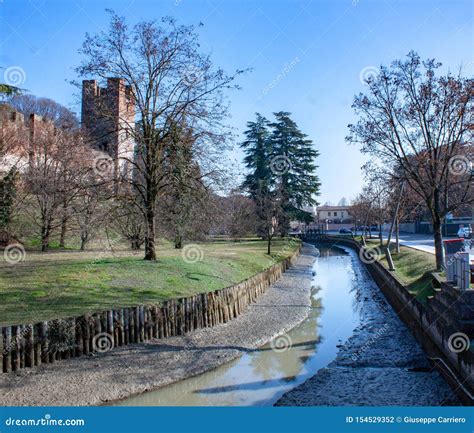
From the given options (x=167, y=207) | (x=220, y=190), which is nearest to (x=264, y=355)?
(x=220, y=190)

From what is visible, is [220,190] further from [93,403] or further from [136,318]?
[93,403]

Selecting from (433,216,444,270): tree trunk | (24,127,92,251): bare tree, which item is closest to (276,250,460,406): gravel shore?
(433,216,444,270): tree trunk

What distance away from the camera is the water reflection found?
33.6ft

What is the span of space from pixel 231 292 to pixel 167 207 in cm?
673

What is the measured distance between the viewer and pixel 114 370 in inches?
425

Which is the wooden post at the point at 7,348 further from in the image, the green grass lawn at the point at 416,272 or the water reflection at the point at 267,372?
the green grass lawn at the point at 416,272
